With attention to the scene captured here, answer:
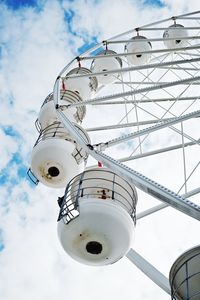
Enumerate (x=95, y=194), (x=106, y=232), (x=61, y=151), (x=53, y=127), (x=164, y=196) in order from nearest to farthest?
1. (x=164, y=196)
2. (x=106, y=232)
3. (x=95, y=194)
4. (x=61, y=151)
5. (x=53, y=127)

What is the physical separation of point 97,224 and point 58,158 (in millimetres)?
2391

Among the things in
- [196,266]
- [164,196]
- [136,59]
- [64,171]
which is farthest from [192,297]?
[136,59]

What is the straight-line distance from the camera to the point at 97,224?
623 centimetres

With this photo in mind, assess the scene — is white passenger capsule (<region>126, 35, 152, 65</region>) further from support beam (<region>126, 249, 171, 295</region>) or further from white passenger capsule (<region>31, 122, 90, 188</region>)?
support beam (<region>126, 249, 171, 295</region>)

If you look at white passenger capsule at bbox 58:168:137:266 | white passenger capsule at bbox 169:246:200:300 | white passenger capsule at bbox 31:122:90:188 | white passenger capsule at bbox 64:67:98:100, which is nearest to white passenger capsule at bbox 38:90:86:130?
white passenger capsule at bbox 64:67:98:100

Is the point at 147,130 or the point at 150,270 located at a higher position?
the point at 147,130

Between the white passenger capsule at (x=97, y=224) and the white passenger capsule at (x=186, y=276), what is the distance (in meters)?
1.00

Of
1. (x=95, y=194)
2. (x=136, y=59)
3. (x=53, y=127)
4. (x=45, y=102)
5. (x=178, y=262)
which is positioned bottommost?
(x=178, y=262)

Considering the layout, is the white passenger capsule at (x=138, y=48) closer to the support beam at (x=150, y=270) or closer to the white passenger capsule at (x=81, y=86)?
the white passenger capsule at (x=81, y=86)

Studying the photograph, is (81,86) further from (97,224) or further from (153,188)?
(153,188)

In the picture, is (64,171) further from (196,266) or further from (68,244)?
(196,266)

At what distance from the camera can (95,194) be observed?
22.5ft

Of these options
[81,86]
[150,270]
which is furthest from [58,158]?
[81,86]

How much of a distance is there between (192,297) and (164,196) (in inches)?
48.5
